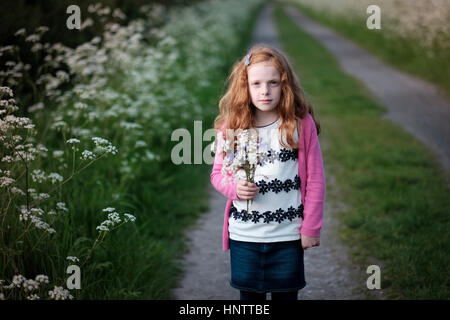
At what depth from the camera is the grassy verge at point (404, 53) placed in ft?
32.4

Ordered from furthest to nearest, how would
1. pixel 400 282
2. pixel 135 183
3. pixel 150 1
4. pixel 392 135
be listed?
pixel 150 1
pixel 392 135
pixel 135 183
pixel 400 282

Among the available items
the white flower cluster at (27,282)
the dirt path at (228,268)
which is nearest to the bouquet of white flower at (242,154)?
the white flower cluster at (27,282)

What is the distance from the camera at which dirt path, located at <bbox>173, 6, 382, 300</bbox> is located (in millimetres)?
3387

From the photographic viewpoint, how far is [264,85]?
92.0 inches

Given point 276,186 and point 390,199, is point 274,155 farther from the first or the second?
point 390,199

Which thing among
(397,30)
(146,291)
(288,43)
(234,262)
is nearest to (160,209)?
(146,291)

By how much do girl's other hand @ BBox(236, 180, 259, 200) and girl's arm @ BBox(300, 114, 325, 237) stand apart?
11.0 inches

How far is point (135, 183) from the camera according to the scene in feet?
15.1

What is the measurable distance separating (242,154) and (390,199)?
106 inches

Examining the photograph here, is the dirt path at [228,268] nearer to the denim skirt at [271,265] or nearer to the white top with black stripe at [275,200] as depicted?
the denim skirt at [271,265]

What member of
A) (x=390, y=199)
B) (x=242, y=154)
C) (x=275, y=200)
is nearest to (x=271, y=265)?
(x=275, y=200)

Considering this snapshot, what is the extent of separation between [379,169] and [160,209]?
2.50m

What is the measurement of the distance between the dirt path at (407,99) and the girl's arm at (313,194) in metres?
3.01

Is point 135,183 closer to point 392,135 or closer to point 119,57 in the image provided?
point 119,57
